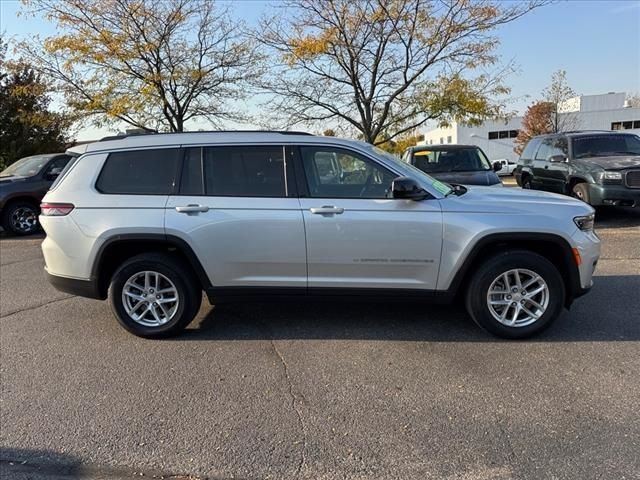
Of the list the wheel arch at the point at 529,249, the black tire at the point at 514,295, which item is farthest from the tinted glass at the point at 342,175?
the black tire at the point at 514,295

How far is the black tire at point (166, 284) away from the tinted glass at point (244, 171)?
75 centimetres

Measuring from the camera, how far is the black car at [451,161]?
10109mm

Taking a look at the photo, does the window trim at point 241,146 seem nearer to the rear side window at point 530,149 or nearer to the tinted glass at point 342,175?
the tinted glass at point 342,175

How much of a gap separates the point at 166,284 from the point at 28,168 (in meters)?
8.94

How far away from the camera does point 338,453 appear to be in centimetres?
283

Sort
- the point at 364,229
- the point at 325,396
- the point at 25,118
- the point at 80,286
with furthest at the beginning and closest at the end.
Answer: the point at 25,118 < the point at 80,286 < the point at 364,229 < the point at 325,396

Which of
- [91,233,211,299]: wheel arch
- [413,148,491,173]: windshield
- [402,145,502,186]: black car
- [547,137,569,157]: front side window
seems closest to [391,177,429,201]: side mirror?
[91,233,211,299]: wheel arch

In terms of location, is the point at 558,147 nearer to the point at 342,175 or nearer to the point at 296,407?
the point at 342,175

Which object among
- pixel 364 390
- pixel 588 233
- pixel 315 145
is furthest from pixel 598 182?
pixel 364 390

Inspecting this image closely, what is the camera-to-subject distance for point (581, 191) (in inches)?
384

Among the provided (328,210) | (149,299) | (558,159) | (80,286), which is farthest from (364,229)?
(558,159)

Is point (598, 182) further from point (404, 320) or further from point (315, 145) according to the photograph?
point (315, 145)

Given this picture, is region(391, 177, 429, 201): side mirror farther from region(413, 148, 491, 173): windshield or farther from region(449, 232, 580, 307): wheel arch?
region(413, 148, 491, 173): windshield

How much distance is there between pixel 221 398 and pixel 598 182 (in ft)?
27.8
